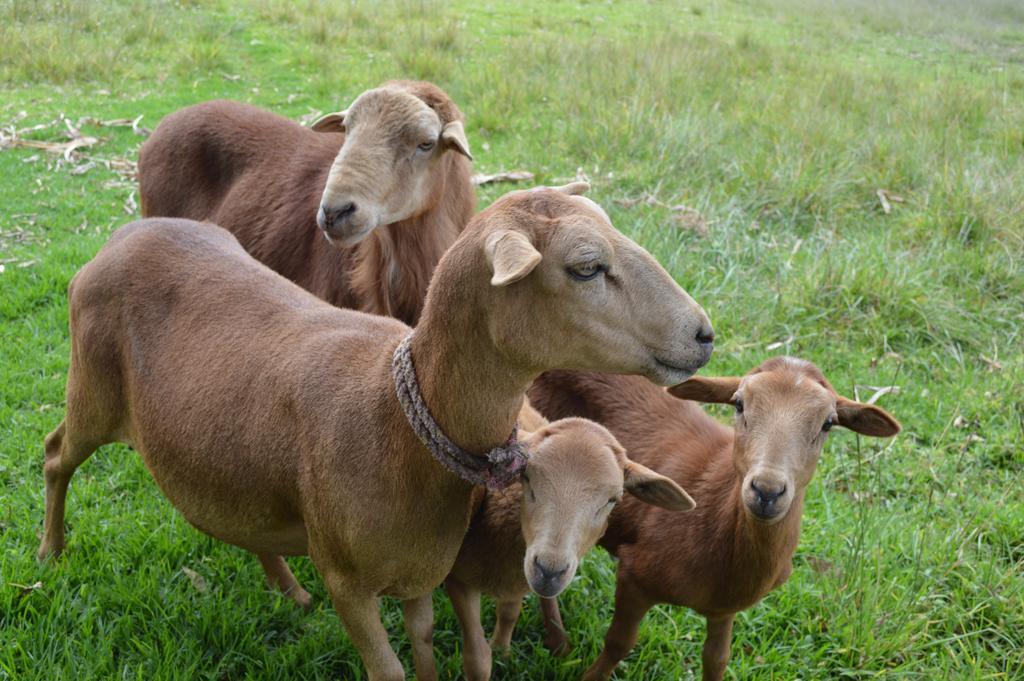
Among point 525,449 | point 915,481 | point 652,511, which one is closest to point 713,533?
point 652,511

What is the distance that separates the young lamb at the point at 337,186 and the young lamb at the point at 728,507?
1.54 m

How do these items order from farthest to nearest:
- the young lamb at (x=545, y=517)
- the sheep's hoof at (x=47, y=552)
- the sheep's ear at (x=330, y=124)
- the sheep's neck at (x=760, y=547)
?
1. the sheep's ear at (x=330, y=124)
2. the sheep's hoof at (x=47, y=552)
3. the sheep's neck at (x=760, y=547)
4. the young lamb at (x=545, y=517)

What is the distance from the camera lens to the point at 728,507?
137 inches

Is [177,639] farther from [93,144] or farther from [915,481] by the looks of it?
[93,144]

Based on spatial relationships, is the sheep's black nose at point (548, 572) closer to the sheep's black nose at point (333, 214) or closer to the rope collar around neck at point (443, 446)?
the rope collar around neck at point (443, 446)

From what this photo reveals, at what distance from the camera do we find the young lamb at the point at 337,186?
13.9 feet

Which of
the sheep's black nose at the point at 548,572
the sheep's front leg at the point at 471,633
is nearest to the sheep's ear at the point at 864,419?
the sheep's black nose at the point at 548,572

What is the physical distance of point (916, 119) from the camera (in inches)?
417

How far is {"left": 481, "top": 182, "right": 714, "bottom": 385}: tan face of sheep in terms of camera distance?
2441mm

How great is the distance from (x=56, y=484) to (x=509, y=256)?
8.49 ft

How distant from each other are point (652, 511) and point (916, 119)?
8.67m

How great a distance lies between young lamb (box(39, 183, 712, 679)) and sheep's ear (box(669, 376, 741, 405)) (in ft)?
3.04

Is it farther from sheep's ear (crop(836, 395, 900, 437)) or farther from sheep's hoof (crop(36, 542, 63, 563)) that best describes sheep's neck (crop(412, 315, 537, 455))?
sheep's hoof (crop(36, 542, 63, 563))

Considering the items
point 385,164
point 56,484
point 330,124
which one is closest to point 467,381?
point 385,164
